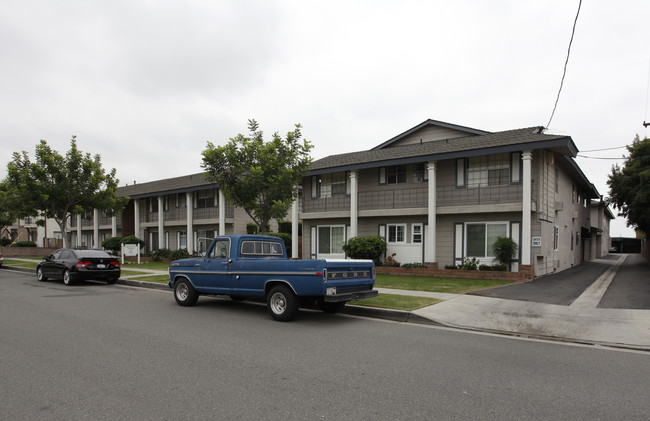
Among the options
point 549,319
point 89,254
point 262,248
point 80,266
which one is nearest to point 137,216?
point 89,254

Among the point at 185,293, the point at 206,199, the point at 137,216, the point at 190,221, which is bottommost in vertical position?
the point at 185,293

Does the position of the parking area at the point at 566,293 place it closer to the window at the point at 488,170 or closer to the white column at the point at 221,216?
the window at the point at 488,170

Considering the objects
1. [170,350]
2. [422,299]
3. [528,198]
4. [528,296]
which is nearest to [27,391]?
[170,350]

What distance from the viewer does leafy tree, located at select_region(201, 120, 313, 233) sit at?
12633 millimetres

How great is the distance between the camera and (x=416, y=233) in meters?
19.1

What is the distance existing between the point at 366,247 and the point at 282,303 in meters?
10.2

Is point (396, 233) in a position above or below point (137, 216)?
below

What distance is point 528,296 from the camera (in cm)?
1141

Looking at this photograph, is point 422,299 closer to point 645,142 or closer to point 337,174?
point 337,174

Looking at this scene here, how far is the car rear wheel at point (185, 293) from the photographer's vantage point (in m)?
10.5

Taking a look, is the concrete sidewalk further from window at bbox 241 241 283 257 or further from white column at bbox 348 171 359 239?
white column at bbox 348 171 359 239

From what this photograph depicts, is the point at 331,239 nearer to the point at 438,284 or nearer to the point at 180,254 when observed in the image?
the point at 438,284

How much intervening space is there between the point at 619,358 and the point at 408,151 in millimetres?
14352

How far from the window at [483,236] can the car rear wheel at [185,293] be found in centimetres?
1162
